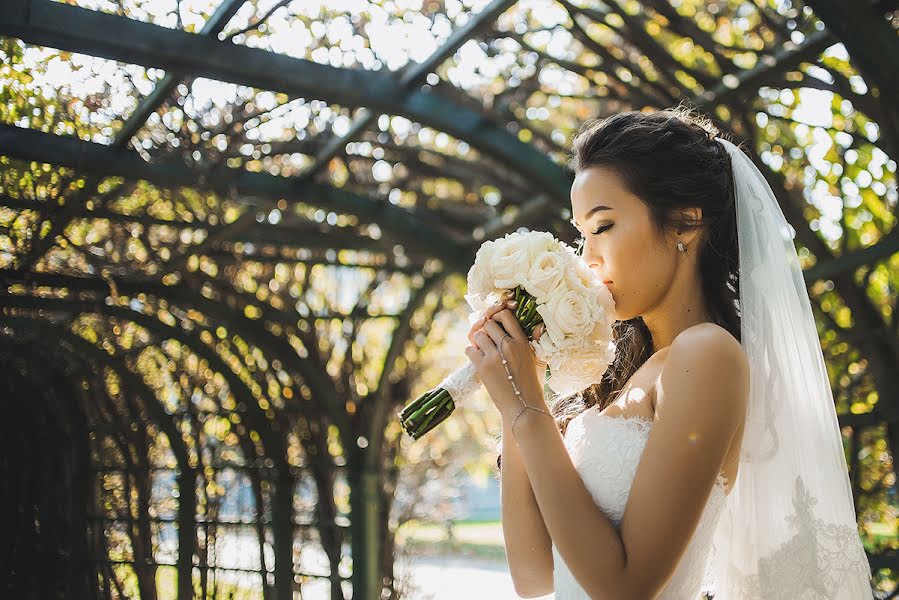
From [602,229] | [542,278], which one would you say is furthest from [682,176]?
[542,278]

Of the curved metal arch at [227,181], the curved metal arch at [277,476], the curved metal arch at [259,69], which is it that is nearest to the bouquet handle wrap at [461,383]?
the curved metal arch at [259,69]

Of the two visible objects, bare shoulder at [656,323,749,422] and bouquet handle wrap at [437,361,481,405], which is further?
bouquet handle wrap at [437,361,481,405]

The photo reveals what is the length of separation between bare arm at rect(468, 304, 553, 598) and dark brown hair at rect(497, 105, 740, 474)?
1.36ft

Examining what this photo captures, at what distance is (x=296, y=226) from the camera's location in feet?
15.3

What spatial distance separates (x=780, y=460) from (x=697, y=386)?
0.39 meters

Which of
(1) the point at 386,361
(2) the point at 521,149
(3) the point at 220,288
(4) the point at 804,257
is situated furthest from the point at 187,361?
(4) the point at 804,257

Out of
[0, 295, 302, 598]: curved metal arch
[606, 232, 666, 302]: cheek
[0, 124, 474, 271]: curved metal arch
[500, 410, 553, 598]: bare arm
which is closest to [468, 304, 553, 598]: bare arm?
[500, 410, 553, 598]: bare arm

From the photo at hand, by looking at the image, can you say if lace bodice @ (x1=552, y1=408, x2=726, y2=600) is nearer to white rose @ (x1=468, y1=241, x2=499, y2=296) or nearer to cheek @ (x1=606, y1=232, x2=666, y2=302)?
cheek @ (x1=606, y1=232, x2=666, y2=302)

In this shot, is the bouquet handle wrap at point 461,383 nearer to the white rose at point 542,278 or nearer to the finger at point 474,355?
the finger at point 474,355

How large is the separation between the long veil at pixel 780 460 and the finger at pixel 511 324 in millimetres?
504

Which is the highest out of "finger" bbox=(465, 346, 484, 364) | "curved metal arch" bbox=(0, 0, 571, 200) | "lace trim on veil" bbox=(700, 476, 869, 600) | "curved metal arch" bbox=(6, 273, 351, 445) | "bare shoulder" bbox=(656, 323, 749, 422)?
"curved metal arch" bbox=(0, 0, 571, 200)

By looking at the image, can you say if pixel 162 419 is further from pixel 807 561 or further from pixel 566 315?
pixel 807 561

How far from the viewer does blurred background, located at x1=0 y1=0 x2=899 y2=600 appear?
119 inches

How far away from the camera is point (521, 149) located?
361 cm
